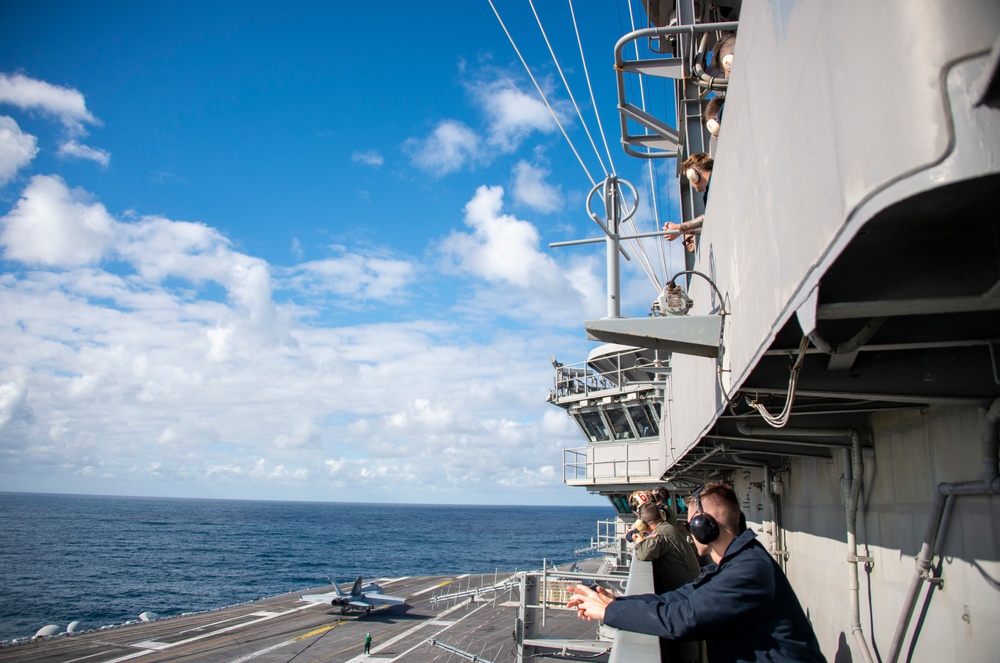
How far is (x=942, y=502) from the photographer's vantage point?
132 inches

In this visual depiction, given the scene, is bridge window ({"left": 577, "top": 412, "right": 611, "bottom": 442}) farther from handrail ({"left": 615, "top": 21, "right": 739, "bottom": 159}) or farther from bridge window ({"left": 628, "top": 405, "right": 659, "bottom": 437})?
handrail ({"left": 615, "top": 21, "right": 739, "bottom": 159})

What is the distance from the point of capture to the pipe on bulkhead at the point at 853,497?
15.1 ft

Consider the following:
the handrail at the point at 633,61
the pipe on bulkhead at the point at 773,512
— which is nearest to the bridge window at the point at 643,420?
the handrail at the point at 633,61

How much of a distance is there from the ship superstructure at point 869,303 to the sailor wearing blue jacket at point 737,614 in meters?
0.69

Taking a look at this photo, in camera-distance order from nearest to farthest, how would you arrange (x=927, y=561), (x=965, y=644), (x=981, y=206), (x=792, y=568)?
1. (x=981, y=206)
2. (x=965, y=644)
3. (x=927, y=561)
4. (x=792, y=568)

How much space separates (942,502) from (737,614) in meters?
1.66

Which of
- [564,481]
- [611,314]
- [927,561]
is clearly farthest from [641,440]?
[927,561]

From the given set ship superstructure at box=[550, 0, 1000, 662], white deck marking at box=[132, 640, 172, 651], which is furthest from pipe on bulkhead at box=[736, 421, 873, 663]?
white deck marking at box=[132, 640, 172, 651]

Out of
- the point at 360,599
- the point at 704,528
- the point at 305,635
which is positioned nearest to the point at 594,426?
the point at 360,599

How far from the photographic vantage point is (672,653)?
2934 mm

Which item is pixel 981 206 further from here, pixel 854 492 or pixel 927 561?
pixel 854 492

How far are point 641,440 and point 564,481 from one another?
3.91 m

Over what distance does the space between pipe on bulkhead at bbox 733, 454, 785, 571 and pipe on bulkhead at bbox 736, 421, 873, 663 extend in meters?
3.09

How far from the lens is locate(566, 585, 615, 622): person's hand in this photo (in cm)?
278
